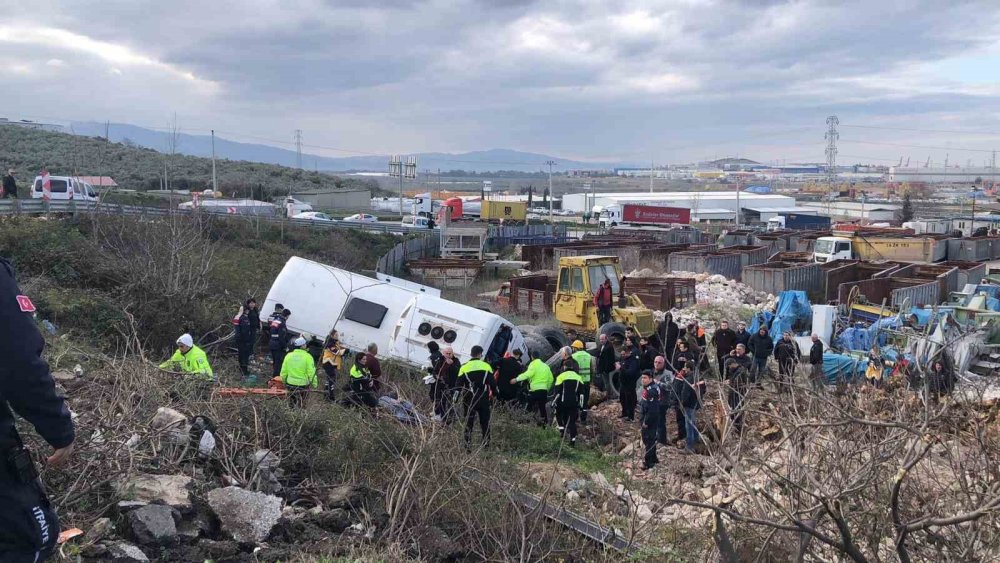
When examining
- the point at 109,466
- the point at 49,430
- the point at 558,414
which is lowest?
the point at 558,414

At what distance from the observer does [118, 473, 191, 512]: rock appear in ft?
18.3

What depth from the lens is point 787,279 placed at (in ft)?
89.7

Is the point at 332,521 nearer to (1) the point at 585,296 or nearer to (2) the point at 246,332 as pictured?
(2) the point at 246,332

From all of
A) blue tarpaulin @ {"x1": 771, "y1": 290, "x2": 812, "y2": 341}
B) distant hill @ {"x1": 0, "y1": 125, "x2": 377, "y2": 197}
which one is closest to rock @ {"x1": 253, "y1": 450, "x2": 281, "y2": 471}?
blue tarpaulin @ {"x1": 771, "y1": 290, "x2": 812, "y2": 341}

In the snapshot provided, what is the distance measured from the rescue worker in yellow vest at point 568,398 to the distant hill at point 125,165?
4583cm

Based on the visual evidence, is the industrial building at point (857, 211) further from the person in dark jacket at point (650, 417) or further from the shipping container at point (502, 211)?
the person in dark jacket at point (650, 417)

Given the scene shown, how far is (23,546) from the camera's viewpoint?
2979 millimetres

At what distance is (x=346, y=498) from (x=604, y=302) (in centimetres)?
1134

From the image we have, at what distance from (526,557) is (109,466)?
9.90 ft

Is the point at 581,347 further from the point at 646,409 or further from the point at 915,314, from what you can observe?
the point at 915,314

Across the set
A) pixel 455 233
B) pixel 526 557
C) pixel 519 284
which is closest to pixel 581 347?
pixel 526 557

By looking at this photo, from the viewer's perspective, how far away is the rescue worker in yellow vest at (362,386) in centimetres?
953

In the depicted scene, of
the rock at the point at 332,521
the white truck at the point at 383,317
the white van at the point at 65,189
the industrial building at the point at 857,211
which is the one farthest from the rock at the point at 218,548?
the industrial building at the point at 857,211

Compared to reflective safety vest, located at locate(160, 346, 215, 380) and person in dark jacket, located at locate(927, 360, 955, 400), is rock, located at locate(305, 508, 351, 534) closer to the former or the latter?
reflective safety vest, located at locate(160, 346, 215, 380)
